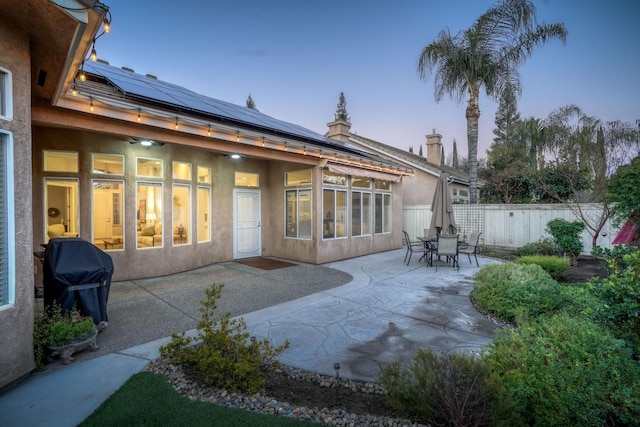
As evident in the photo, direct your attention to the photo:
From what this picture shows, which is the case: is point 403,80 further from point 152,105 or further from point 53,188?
point 53,188

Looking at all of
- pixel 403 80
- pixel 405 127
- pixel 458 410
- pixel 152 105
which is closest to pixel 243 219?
pixel 152 105

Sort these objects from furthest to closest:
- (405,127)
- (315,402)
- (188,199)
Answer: (405,127), (188,199), (315,402)

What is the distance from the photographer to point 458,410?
2.28 m

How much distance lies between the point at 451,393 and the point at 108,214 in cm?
791

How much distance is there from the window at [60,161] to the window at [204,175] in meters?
2.88

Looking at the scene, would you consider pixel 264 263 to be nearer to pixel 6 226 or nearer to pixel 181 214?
pixel 181 214

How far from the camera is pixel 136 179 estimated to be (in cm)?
760

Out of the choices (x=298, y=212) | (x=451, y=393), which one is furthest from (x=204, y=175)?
(x=451, y=393)

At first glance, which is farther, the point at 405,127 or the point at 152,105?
the point at 405,127

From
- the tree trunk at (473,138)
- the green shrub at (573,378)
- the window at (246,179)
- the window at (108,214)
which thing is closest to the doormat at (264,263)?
the window at (246,179)

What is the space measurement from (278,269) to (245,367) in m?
6.06

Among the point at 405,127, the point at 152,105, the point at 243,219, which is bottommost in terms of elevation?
the point at 243,219

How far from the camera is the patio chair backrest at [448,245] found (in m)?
8.92

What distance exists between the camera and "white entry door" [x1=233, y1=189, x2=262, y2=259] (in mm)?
10188
